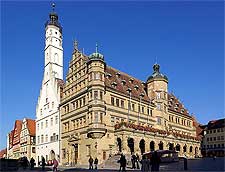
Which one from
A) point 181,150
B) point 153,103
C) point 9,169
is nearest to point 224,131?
point 181,150

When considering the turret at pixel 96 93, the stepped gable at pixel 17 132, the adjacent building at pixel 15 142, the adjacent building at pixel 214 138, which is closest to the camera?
the turret at pixel 96 93

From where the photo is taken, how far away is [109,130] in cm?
5450

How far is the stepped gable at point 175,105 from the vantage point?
75175mm

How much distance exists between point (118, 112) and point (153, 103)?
1154cm

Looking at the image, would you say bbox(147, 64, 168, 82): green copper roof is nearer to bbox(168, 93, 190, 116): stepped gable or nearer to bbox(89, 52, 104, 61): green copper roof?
bbox(168, 93, 190, 116): stepped gable

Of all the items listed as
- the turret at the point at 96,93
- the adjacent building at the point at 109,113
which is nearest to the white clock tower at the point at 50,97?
the adjacent building at the point at 109,113

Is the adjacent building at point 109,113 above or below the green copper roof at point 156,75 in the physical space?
below

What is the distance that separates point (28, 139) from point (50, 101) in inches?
743

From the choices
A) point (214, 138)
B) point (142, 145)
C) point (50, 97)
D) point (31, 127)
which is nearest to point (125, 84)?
point (142, 145)

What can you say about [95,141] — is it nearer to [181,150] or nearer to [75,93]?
[75,93]

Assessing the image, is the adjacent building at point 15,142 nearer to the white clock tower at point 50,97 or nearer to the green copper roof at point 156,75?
the white clock tower at point 50,97

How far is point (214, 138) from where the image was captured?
3765 inches

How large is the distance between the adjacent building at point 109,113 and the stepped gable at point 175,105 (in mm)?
3367

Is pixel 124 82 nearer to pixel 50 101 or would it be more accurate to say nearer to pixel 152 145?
pixel 152 145
